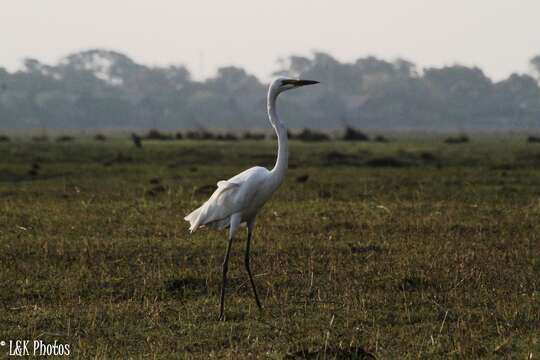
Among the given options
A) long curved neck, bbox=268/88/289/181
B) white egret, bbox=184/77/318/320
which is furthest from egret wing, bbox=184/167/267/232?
long curved neck, bbox=268/88/289/181

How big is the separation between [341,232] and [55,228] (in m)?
5.00

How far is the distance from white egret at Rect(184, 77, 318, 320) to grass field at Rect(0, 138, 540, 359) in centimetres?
92

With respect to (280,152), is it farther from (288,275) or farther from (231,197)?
(288,275)

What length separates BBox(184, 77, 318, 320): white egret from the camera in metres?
9.54

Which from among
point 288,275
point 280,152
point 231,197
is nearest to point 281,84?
point 280,152

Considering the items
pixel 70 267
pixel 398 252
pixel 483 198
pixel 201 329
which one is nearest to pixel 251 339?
pixel 201 329

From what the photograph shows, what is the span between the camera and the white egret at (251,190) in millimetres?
9539

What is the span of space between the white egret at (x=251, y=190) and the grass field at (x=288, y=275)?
0.92 meters

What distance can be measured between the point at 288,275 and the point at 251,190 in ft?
6.58

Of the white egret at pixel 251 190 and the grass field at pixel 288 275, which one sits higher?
the white egret at pixel 251 190

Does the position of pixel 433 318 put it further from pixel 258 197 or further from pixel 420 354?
pixel 258 197

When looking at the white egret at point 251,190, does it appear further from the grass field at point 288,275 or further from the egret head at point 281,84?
the grass field at point 288,275

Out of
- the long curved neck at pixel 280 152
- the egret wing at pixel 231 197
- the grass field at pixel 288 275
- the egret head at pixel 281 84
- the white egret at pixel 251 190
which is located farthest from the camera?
the egret head at pixel 281 84

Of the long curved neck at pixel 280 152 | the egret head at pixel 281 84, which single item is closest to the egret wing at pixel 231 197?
the long curved neck at pixel 280 152
